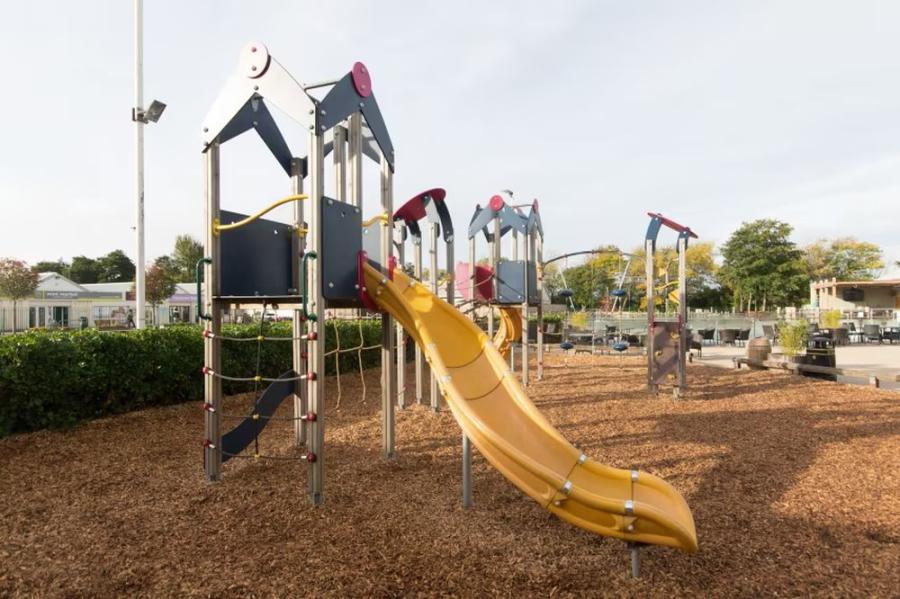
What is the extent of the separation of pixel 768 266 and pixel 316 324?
61.8m

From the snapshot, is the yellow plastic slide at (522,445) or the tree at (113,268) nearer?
the yellow plastic slide at (522,445)

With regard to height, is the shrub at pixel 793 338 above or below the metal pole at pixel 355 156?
below

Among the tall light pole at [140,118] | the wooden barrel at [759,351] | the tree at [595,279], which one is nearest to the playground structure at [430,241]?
the tall light pole at [140,118]

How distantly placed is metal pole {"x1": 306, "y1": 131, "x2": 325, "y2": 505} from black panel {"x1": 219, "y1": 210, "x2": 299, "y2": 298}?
576 mm

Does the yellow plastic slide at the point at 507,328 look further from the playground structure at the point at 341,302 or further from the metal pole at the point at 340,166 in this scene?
the metal pole at the point at 340,166

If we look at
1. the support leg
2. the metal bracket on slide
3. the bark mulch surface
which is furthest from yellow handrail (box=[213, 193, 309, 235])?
the support leg

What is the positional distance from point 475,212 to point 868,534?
27.8 ft

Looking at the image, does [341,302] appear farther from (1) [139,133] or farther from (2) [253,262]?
(1) [139,133]

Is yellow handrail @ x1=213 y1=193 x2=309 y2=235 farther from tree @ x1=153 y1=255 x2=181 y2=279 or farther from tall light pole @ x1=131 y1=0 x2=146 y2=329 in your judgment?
tree @ x1=153 y1=255 x2=181 y2=279

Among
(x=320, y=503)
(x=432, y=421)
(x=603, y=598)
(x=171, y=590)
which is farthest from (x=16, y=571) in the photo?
(x=432, y=421)

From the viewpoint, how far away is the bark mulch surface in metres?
3.09

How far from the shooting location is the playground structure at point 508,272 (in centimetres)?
1073

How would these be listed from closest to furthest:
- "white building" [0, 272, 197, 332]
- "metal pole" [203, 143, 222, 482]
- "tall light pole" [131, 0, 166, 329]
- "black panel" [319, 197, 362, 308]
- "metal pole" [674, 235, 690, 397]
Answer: "black panel" [319, 197, 362, 308] < "metal pole" [203, 143, 222, 482] < "metal pole" [674, 235, 690, 397] < "tall light pole" [131, 0, 166, 329] < "white building" [0, 272, 197, 332]

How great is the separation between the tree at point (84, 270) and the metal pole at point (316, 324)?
87.8 m
